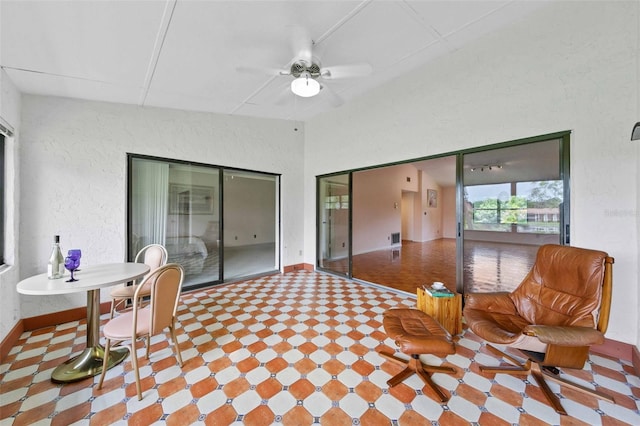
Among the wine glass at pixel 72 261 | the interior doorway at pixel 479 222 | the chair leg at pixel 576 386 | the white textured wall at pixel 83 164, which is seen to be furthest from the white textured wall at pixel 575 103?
the wine glass at pixel 72 261

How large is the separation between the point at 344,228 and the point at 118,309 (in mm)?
3929

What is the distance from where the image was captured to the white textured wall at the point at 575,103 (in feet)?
7.01

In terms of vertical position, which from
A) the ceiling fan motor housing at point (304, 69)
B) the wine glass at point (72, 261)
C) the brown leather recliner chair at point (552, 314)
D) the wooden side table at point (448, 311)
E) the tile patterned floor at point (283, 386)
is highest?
the ceiling fan motor housing at point (304, 69)

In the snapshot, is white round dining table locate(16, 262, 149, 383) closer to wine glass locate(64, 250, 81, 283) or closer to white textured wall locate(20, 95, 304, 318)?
wine glass locate(64, 250, 81, 283)

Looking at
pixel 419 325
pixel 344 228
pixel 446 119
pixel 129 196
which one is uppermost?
pixel 446 119

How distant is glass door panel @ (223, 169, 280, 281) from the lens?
4721mm

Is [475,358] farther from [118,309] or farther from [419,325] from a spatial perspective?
[118,309]

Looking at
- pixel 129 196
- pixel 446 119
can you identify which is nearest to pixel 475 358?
pixel 446 119

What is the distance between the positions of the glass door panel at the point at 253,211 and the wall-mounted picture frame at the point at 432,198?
7.21 m

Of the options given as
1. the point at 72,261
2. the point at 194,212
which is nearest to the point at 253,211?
the point at 194,212

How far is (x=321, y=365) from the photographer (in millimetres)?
2074

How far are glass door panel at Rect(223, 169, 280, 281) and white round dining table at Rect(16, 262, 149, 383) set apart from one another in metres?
2.25

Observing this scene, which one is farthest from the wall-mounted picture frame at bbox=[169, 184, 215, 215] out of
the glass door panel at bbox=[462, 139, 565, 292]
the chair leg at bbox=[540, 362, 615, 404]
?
the chair leg at bbox=[540, 362, 615, 404]

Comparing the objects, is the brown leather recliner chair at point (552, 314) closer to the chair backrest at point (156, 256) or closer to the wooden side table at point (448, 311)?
the wooden side table at point (448, 311)
